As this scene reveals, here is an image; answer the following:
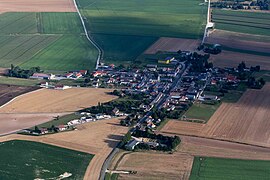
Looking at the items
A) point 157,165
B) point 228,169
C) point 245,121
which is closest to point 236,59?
point 245,121

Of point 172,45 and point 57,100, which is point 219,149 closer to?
point 57,100

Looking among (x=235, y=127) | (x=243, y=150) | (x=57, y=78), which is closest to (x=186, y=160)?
(x=243, y=150)

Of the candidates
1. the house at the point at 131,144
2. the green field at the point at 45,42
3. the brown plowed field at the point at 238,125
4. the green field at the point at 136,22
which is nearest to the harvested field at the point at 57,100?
the green field at the point at 45,42

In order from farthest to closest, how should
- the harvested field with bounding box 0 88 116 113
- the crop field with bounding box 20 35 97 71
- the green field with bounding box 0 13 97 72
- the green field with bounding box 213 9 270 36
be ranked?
1. the green field with bounding box 213 9 270 36
2. the green field with bounding box 0 13 97 72
3. the crop field with bounding box 20 35 97 71
4. the harvested field with bounding box 0 88 116 113

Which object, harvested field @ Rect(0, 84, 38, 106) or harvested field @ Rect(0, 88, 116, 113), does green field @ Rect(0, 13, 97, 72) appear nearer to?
harvested field @ Rect(0, 84, 38, 106)

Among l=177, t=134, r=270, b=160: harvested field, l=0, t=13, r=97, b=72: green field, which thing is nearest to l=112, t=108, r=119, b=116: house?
l=177, t=134, r=270, b=160: harvested field

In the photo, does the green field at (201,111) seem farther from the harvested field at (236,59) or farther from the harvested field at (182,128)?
the harvested field at (236,59)

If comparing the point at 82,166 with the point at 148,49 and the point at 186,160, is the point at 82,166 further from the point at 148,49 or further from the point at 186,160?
the point at 148,49
